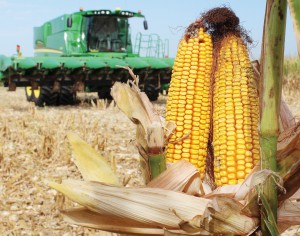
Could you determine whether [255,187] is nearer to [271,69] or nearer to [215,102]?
[271,69]

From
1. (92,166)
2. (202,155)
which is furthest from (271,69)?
(92,166)

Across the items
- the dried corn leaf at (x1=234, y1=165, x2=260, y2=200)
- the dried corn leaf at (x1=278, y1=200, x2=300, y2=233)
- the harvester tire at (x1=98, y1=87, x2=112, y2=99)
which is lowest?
the harvester tire at (x1=98, y1=87, x2=112, y2=99)

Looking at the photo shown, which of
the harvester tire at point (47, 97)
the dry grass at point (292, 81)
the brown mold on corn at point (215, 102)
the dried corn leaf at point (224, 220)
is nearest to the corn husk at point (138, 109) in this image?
the brown mold on corn at point (215, 102)

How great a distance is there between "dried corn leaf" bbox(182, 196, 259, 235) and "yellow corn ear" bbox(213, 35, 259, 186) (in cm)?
19

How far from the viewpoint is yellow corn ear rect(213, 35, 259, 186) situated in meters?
1.63

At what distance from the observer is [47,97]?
12859 millimetres

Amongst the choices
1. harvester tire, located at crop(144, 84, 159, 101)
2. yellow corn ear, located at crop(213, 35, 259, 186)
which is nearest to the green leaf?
yellow corn ear, located at crop(213, 35, 259, 186)

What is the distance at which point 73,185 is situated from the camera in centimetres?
151

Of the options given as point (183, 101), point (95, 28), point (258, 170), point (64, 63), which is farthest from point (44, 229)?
point (95, 28)

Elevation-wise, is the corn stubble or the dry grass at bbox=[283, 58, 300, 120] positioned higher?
the corn stubble

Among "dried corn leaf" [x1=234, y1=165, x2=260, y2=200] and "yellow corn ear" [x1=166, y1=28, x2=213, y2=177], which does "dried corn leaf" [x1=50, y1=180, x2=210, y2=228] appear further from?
"yellow corn ear" [x1=166, y1=28, x2=213, y2=177]

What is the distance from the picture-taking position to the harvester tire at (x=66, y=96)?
12953 mm

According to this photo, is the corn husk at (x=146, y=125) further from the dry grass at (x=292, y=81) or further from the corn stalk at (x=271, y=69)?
the dry grass at (x=292, y=81)

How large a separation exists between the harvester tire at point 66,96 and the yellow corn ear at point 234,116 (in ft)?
37.2
